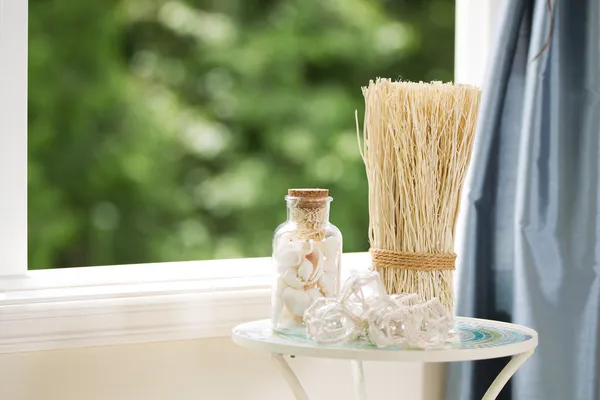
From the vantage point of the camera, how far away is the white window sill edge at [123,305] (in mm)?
1409

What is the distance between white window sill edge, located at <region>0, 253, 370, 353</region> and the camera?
141cm

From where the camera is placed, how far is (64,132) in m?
4.04

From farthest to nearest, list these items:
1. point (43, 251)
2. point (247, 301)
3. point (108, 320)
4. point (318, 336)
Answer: point (43, 251), point (247, 301), point (108, 320), point (318, 336)

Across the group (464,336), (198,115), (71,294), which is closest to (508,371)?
(464,336)

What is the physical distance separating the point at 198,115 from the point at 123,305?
8.36ft

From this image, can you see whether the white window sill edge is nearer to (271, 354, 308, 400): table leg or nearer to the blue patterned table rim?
the blue patterned table rim

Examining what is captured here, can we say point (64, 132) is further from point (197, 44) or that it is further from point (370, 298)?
point (370, 298)

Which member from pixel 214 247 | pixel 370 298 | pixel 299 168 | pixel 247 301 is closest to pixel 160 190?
pixel 214 247

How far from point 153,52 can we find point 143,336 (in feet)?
9.34

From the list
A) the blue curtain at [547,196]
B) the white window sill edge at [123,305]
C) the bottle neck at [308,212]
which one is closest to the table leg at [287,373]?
the bottle neck at [308,212]

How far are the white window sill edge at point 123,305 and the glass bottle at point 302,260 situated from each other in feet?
0.96

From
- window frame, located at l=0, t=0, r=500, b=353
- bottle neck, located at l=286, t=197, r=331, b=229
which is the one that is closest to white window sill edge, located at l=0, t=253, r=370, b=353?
window frame, located at l=0, t=0, r=500, b=353

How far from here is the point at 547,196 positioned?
1.60 metres

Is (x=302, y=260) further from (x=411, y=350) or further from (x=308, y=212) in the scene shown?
(x=411, y=350)
